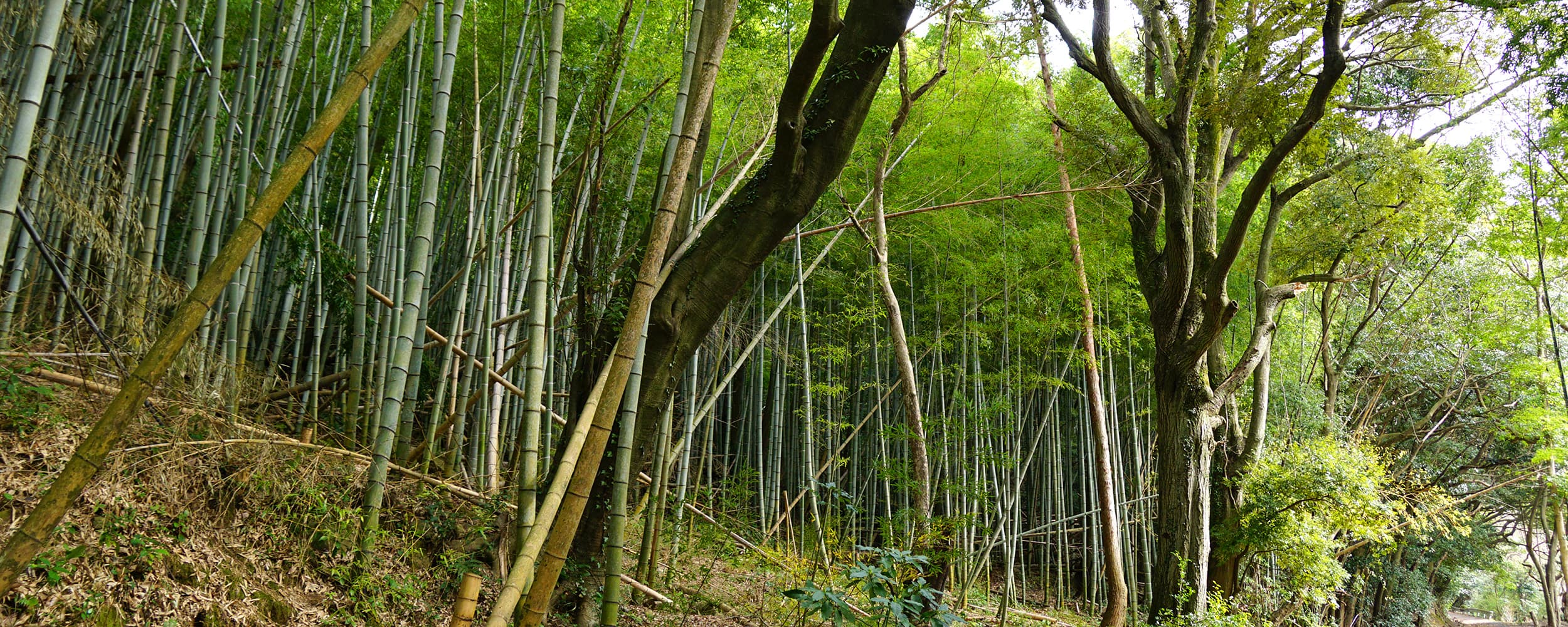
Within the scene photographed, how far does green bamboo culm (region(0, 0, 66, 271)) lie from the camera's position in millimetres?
1498

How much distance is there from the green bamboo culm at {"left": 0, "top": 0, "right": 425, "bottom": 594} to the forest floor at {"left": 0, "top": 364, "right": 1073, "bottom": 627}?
1.13 metres

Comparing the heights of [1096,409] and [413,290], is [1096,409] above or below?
above

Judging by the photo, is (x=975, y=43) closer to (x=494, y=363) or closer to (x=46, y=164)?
(x=494, y=363)

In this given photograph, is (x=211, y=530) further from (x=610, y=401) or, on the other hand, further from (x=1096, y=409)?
(x=1096, y=409)

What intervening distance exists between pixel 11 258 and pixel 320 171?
1445mm

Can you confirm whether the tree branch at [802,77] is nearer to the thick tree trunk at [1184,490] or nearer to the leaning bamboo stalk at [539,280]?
the leaning bamboo stalk at [539,280]

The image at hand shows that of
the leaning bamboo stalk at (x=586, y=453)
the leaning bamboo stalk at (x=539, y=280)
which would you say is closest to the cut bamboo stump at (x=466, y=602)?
the leaning bamboo stalk at (x=586, y=453)

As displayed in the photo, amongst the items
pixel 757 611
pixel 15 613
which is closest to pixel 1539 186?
pixel 757 611

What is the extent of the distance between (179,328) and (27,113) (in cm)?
85

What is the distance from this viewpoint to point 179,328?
1.13 meters

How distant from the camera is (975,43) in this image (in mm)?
6020

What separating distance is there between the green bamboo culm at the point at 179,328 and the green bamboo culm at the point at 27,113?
0.67 m

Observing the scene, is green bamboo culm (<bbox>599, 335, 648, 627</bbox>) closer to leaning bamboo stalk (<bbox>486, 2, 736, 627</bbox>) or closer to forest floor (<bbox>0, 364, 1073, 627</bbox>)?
leaning bamboo stalk (<bbox>486, 2, 736, 627</bbox>)

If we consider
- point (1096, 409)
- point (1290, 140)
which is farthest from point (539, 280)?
point (1096, 409)
